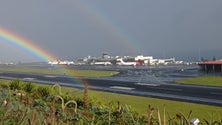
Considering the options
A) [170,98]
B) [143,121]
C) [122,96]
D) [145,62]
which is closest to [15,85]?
[122,96]

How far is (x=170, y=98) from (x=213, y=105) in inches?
223

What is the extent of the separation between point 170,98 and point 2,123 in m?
28.4

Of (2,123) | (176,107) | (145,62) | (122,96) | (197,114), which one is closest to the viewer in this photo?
(2,123)

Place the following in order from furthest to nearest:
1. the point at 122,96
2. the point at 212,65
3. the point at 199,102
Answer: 1. the point at 212,65
2. the point at 122,96
3. the point at 199,102

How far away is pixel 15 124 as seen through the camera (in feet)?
16.9

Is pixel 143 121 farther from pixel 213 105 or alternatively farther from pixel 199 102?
pixel 199 102

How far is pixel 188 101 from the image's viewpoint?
3016cm

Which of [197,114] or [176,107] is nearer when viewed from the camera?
[197,114]

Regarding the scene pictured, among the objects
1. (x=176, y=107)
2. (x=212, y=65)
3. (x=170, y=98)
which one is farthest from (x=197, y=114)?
(x=212, y=65)

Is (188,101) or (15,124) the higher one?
(15,124)

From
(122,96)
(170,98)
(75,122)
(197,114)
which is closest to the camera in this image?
(75,122)

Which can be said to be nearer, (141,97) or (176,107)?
(176,107)

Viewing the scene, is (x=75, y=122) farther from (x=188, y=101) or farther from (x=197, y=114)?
(x=188, y=101)

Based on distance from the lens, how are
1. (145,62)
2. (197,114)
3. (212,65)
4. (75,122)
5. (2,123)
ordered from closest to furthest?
(2,123) → (75,122) → (197,114) → (212,65) → (145,62)
